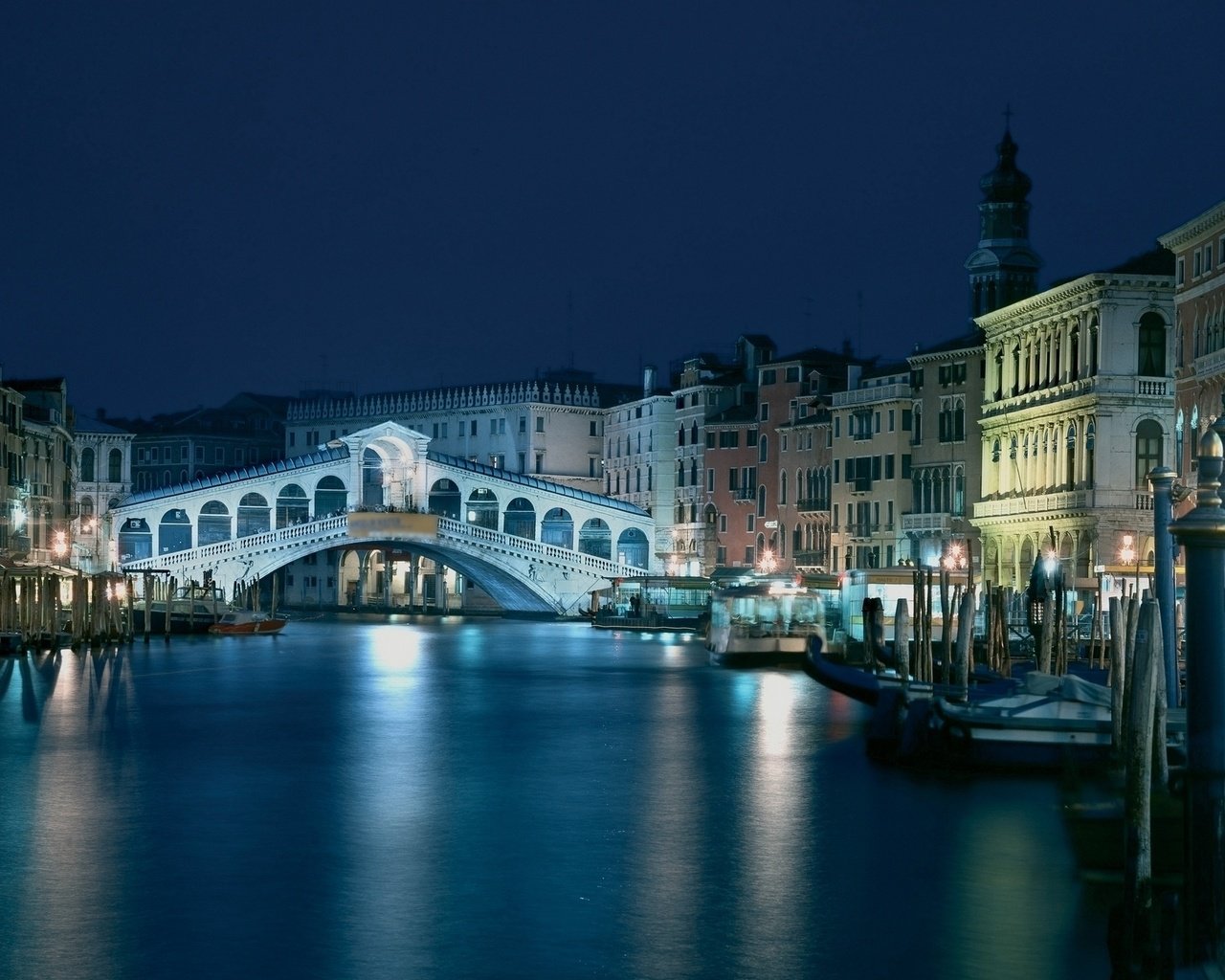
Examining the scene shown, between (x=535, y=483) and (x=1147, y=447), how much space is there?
29340 millimetres

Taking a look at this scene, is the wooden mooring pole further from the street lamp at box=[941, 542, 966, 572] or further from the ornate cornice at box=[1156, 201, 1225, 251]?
the street lamp at box=[941, 542, 966, 572]

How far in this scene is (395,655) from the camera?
1639 inches

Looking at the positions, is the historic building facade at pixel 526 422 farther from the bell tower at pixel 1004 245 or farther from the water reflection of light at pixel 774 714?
the water reflection of light at pixel 774 714

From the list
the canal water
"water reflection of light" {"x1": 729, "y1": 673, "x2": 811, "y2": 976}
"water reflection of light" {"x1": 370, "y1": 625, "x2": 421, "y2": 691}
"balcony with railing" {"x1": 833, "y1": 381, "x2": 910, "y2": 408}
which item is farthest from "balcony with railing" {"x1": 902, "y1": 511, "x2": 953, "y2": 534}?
"water reflection of light" {"x1": 729, "y1": 673, "x2": 811, "y2": 976}

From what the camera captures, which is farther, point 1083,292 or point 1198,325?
point 1083,292

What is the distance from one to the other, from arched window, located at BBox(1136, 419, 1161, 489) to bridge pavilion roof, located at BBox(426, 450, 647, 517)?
94.2ft

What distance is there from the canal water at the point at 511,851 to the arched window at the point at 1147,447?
1493 centimetres

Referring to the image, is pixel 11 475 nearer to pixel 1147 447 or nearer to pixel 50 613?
pixel 50 613

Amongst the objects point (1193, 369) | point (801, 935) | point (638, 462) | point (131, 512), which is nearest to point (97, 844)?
point (801, 935)

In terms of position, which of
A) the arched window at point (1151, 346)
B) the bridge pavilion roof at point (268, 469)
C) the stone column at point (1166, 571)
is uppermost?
the arched window at point (1151, 346)

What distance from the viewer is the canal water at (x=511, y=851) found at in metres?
10.9

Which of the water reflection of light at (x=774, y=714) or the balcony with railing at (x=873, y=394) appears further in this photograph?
the balcony with railing at (x=873, y=394)

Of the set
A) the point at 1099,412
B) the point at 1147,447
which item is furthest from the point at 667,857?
the point at 1147,447

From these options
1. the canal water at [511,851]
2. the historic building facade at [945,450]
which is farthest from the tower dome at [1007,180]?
the canal water at [511,851]
